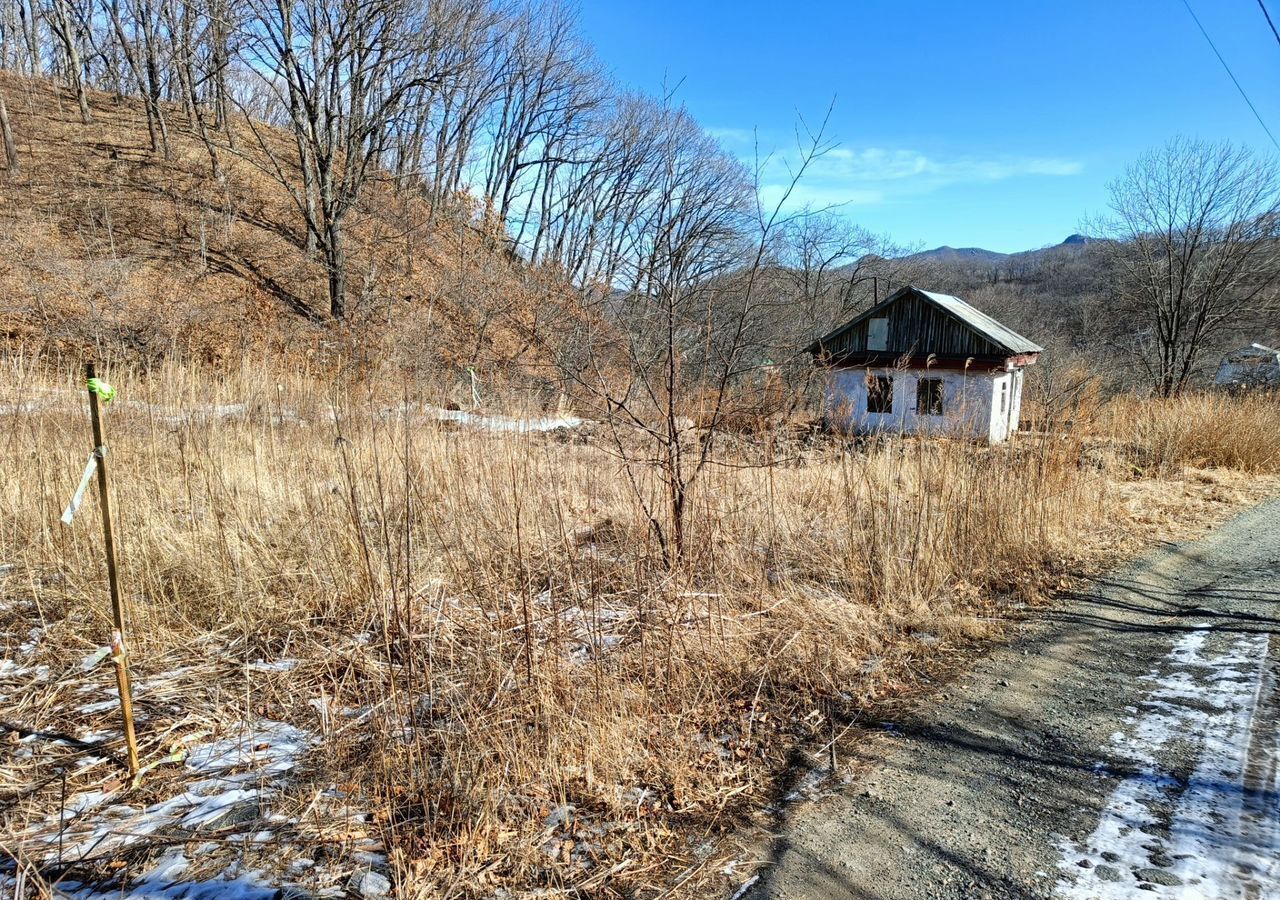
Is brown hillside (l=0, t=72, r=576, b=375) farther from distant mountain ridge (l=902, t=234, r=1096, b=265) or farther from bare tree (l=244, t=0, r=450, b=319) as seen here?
distant mountain ridge (l=902, t=234, r=1096, b=265)

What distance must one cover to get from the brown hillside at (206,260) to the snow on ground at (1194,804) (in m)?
9.30

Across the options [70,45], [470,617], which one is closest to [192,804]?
[470,617]

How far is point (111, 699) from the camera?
2.97 m

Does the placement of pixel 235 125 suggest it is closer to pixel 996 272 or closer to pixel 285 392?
pixel 285 392

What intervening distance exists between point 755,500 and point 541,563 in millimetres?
1906

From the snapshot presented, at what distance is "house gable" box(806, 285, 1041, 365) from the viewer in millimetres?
20922

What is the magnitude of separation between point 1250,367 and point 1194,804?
3750cm

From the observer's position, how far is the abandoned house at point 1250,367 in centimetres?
2389

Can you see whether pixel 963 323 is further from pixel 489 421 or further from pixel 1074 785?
pixel 1074 785

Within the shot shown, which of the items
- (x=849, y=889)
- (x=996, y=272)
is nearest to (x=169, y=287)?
(x=849, y=889)

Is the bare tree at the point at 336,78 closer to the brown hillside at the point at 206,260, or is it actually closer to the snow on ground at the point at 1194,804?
the brown hillside at the point at 206,260

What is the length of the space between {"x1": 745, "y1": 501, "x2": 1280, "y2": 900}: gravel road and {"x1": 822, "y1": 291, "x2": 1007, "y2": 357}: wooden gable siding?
17.3 metres

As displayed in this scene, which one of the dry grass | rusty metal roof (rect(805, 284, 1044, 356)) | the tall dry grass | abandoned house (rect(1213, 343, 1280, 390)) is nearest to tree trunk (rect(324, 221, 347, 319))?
the dry grass

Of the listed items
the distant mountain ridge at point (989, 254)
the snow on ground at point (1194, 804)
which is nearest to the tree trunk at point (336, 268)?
the snow on ground at point (1194, 804)
